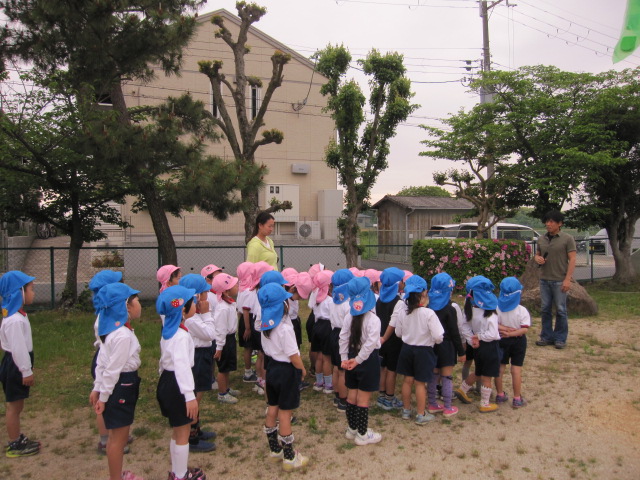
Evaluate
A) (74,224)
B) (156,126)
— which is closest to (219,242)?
(74,224)

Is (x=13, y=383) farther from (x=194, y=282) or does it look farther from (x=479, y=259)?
(x=479, y=259)

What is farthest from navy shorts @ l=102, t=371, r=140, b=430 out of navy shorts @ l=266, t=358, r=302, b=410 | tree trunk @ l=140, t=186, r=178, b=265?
tree trunk @ l=140, t=186, r=178, b=265

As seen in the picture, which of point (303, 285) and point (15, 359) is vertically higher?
point (303, 285)

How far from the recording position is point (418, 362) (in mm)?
3898

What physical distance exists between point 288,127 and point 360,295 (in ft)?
51.0

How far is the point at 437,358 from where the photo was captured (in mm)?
4145

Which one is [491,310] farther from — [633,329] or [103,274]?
[633,329]

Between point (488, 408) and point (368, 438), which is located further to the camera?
point (488, 408)

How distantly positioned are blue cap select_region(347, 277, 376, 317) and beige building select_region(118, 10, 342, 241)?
12.9m

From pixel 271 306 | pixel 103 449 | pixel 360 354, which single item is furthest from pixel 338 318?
pixel 103 449

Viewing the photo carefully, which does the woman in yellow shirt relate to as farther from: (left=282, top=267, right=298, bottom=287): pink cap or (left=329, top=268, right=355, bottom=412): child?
(left=329, top=268, right=355, bottom=412): child

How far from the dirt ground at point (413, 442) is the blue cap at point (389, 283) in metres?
1.05

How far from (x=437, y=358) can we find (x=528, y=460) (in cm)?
106

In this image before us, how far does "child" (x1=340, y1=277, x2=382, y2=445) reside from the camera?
3508 millimetres
